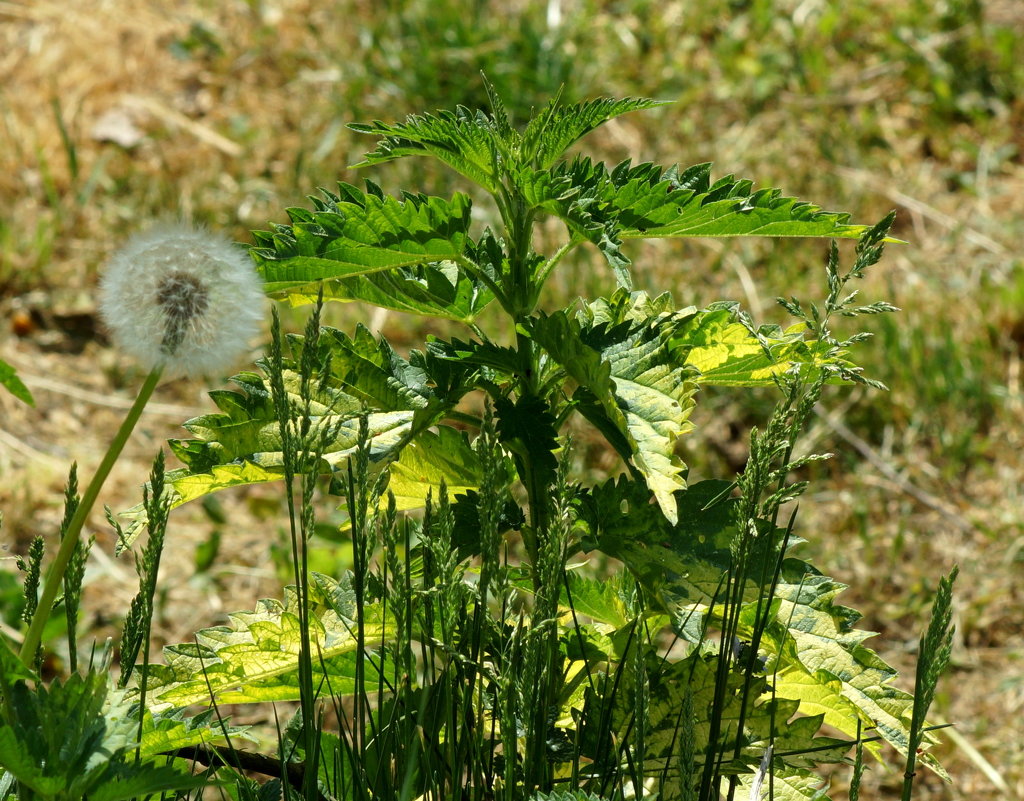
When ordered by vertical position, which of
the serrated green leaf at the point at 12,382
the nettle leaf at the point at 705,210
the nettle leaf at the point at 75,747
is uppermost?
the nettle leaf at the point at 705,210

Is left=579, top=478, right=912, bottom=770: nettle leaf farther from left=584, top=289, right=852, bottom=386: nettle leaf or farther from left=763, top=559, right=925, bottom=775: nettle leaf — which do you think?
left=584, top=289, right=852, bottom=386: nettle leaf

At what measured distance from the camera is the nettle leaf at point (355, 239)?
140 cm

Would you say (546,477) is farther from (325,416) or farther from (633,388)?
(325,416)

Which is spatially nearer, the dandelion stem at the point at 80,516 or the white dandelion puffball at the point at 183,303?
the dandelion stem at the point at 80,516

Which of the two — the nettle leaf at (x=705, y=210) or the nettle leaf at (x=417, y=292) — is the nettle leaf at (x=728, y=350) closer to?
the nettle leaf at (x=705, y=210)

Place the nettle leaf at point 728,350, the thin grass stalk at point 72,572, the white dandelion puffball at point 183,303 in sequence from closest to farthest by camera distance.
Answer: the thin grass stalk at point 72,572 < the white dandelion puffball at point 183,303 < the nettle leaf at point 728,350

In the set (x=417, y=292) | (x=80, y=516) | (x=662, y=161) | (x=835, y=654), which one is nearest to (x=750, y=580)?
(x=835, y=654)

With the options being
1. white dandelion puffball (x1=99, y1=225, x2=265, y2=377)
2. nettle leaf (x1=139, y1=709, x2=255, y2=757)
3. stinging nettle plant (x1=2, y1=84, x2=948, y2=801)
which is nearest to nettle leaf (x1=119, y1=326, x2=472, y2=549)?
stinging nettle plant (x1=2, y1=84, x2=948, y2=801)

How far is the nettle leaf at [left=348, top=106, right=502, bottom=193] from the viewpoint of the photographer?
4.62 feet

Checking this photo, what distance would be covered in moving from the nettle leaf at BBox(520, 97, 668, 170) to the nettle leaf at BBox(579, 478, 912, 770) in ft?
1.36

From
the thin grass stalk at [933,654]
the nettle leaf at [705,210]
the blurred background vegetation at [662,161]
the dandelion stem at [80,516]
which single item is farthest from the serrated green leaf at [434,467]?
the blurred background vegetation at [662,161]

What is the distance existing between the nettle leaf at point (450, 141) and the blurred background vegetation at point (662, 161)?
Result: 184 cm

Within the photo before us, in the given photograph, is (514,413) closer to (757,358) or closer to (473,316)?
(473,316)

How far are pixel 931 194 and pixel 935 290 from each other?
60cm
